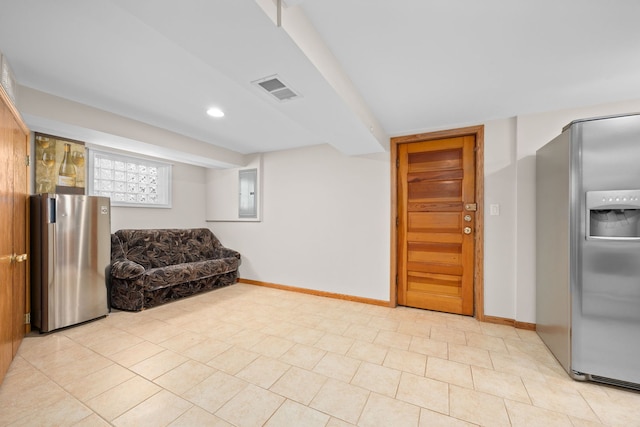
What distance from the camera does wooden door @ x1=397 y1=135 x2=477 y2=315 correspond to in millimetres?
3049

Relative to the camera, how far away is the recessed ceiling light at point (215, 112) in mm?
2717

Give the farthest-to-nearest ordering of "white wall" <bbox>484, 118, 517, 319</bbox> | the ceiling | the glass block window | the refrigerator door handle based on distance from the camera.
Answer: the glass block window
"white wall" <bbox>484, 118, 517, 319</bbox>
the refrigerator door handle
the ceiling

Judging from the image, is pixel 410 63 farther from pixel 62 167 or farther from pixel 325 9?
pixel 62 167

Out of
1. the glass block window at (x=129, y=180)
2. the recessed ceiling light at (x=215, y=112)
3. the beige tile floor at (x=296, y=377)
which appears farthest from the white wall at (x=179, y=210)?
the recessed ceiling light at (x=215, y=112)

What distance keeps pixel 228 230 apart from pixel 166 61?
11.0 feet

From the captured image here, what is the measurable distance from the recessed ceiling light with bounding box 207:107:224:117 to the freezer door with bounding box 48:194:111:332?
164 centimetres

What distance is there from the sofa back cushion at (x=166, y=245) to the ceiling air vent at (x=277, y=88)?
10.6 ft

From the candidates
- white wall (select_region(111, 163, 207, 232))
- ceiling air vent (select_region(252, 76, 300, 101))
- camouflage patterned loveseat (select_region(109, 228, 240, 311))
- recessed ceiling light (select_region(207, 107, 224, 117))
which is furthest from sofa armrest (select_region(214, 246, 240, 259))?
ceiling air vent (select_region(252, 76, 300, 101))

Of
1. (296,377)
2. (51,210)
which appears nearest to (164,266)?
(51,210)

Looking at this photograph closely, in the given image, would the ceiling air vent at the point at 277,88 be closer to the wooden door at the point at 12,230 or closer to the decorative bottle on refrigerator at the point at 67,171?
the wooden door at the point at 12,230

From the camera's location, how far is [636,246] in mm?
1717

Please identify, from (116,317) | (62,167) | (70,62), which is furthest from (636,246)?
(62,167)

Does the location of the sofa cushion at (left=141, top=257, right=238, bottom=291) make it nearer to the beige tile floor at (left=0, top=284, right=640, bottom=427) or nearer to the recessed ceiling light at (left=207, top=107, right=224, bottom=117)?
the beige tile floor at (left=0, top=284, right=640, bottom=427)

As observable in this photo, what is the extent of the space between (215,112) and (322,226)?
2.09 m
